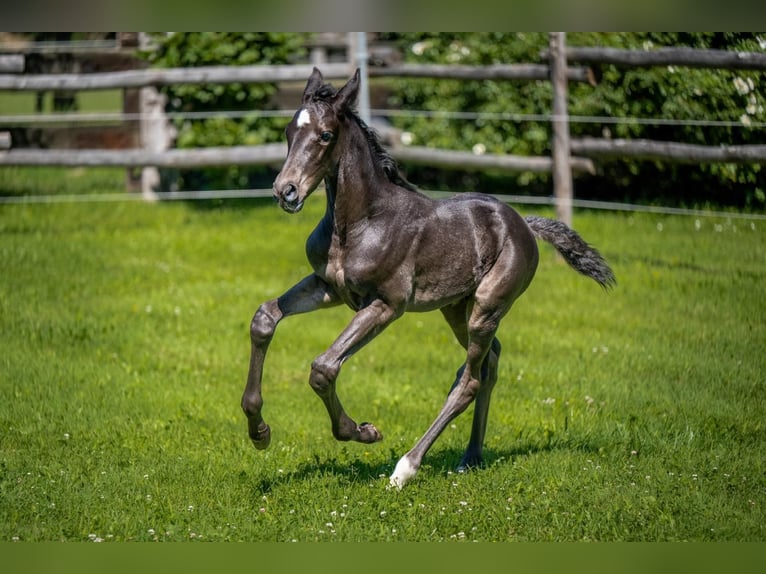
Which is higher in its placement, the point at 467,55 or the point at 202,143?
the point at 467,55

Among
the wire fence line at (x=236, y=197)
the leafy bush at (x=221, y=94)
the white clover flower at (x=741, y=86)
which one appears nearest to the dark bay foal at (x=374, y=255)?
the white clover flower at (x=741, y=86)

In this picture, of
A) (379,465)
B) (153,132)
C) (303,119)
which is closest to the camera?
(303,119)

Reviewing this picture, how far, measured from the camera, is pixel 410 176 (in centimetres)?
1566

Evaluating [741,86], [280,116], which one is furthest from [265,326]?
[280,116]

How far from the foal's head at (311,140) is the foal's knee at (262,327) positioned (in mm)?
744

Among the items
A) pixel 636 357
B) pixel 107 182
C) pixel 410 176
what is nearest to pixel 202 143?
pixel 107 182

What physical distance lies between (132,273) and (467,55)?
19.7ft

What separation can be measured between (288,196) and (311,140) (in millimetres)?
377

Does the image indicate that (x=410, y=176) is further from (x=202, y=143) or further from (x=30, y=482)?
(x=30, y=482)

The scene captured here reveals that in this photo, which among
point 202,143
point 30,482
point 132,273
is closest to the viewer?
point 30,482

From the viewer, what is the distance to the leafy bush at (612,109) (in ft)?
35.9

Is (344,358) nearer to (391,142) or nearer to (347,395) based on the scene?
(347,395)

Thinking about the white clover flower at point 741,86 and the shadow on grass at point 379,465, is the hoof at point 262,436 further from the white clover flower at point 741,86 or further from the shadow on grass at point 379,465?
the white clover flower at point 741,86

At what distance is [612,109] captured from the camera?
13086 mm
